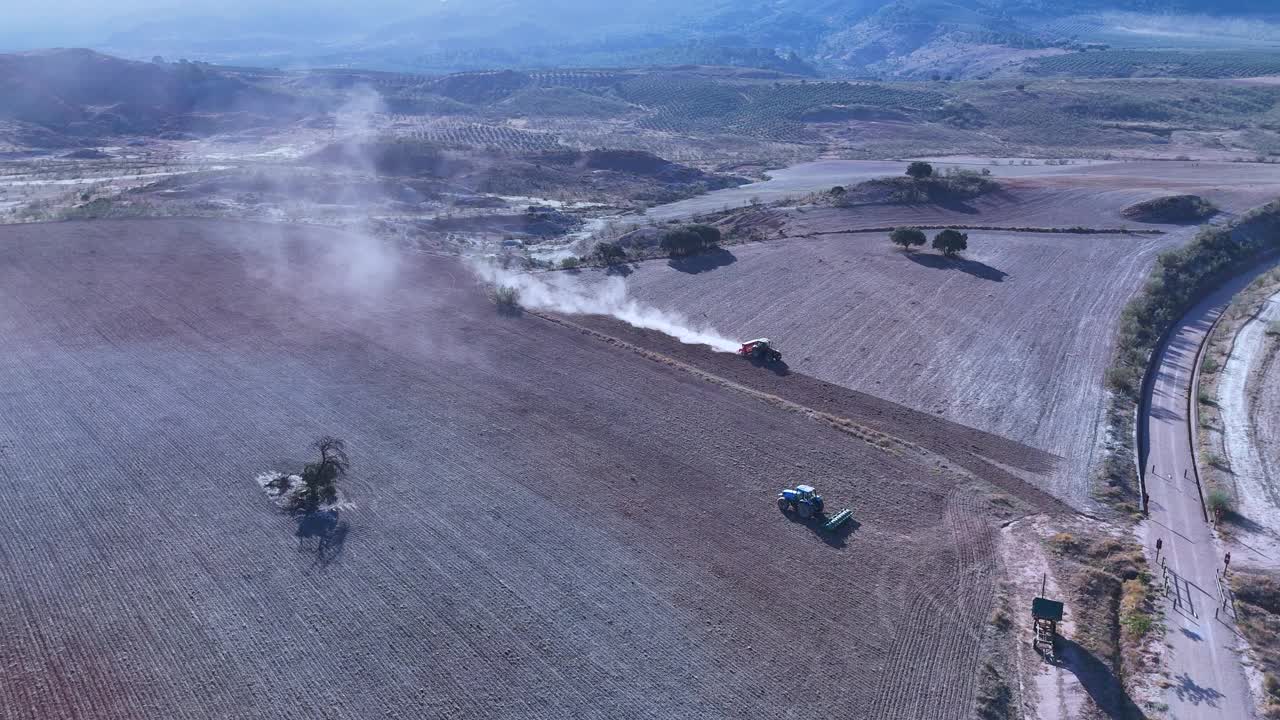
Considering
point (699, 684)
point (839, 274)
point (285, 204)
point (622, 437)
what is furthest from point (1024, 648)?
point (285, 204)

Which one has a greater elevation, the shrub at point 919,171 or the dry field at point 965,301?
the shrub at point 919,171

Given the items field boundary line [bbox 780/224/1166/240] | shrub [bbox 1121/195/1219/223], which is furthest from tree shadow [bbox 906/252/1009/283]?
shrub [bbox 1121/195/1219/223]

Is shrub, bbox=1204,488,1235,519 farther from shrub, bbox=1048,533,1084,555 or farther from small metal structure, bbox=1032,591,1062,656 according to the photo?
small metal structure, bbox=1032,591,1062,656

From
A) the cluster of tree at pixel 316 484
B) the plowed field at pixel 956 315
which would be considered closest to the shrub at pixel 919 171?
the plowed field at pixel 956 315

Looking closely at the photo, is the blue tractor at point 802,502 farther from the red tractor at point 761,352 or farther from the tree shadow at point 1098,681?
the red tractor at point 761,352

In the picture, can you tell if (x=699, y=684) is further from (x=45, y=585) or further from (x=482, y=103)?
(x=482, y=103)
